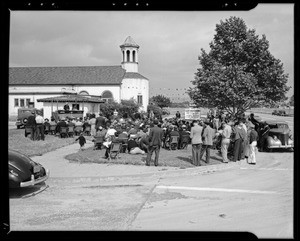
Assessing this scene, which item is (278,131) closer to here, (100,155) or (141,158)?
(141,158)

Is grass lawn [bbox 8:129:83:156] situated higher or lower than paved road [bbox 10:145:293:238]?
higher

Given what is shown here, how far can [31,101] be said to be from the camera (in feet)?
177

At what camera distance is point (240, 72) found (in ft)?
75.3

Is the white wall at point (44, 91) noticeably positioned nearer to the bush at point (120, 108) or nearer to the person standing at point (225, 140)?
the bush at point (120, 108)

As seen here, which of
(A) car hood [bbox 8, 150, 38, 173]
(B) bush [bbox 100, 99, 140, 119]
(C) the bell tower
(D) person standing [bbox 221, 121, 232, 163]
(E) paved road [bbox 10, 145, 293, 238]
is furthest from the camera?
(C) the bell tower

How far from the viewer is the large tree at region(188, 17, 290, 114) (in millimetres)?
23062

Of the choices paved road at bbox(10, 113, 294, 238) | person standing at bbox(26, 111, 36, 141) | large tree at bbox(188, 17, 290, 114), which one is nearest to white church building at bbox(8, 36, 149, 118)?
large tree at bbox(188, 17, 290, 114)

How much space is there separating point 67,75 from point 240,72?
42.5 metres

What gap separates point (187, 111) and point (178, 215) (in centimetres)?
1457

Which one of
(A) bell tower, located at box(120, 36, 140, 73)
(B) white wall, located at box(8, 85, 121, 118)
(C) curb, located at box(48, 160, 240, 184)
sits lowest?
(C) curb, located at box(48, 160, 240, 184)

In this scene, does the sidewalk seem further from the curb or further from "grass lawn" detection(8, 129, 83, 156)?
"grass lawn" detection(8, 129, 83, 156)

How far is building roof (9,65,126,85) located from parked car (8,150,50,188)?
50131 mm
